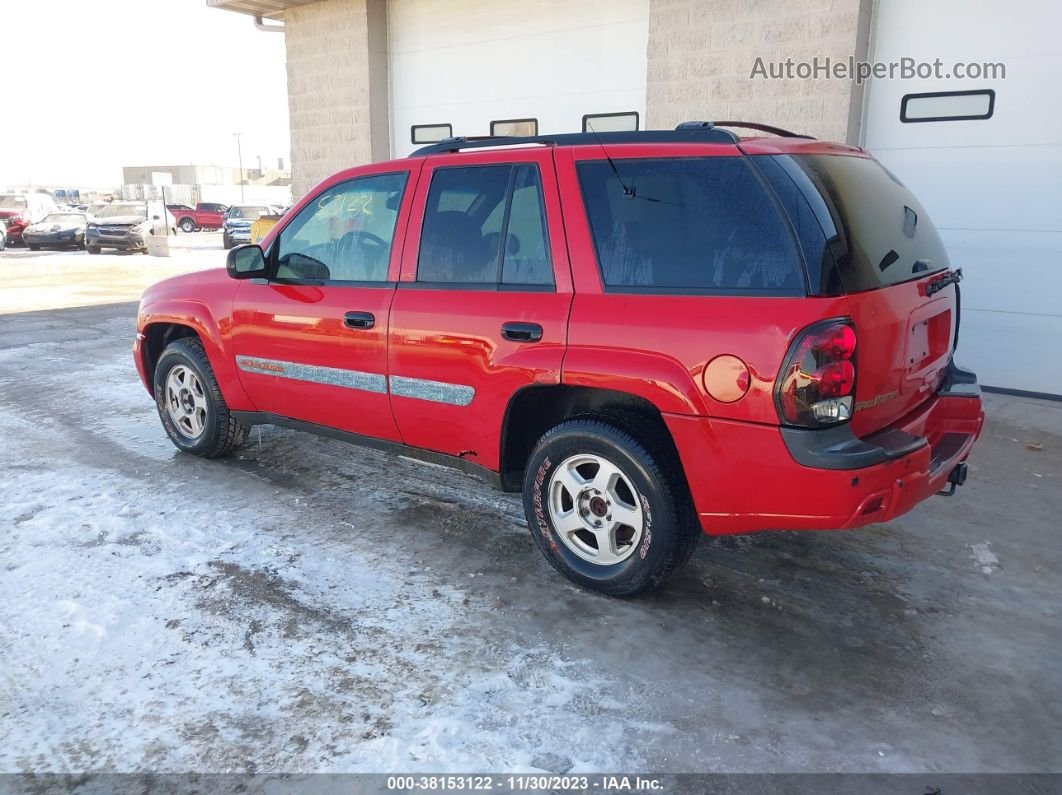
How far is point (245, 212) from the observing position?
31828 millimetres

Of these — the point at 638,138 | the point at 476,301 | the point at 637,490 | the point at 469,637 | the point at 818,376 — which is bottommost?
the point at 469,637

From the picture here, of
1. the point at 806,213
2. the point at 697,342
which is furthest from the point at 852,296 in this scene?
the point at 697,342

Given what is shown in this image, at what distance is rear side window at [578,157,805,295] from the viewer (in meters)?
2.95

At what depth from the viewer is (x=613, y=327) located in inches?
127

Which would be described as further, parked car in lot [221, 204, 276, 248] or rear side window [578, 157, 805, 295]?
parked car in lot [221, 204, 276, 248]

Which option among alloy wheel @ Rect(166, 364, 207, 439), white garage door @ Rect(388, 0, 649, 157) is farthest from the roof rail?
white garage door @ Rect(388, 0, 649, 157)

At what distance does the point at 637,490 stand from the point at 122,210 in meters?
26.0

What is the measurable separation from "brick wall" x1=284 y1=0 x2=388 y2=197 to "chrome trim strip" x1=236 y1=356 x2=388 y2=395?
24.3 ft

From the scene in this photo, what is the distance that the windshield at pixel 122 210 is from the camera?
2459 cm

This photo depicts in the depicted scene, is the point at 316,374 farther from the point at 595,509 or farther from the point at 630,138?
the point at 630,138

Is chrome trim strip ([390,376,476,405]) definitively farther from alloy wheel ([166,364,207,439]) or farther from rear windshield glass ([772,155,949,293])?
alloy wheel ([166,364,207,439])

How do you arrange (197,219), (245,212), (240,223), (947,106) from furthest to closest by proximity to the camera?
(197,219) < (245,212) < (240,223) < (947,106)

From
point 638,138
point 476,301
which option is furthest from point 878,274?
point 476,301

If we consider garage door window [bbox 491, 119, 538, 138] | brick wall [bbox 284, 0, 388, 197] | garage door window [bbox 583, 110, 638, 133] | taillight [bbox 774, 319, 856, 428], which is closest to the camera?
taillight [bbox 774, 319, 856, 428]
